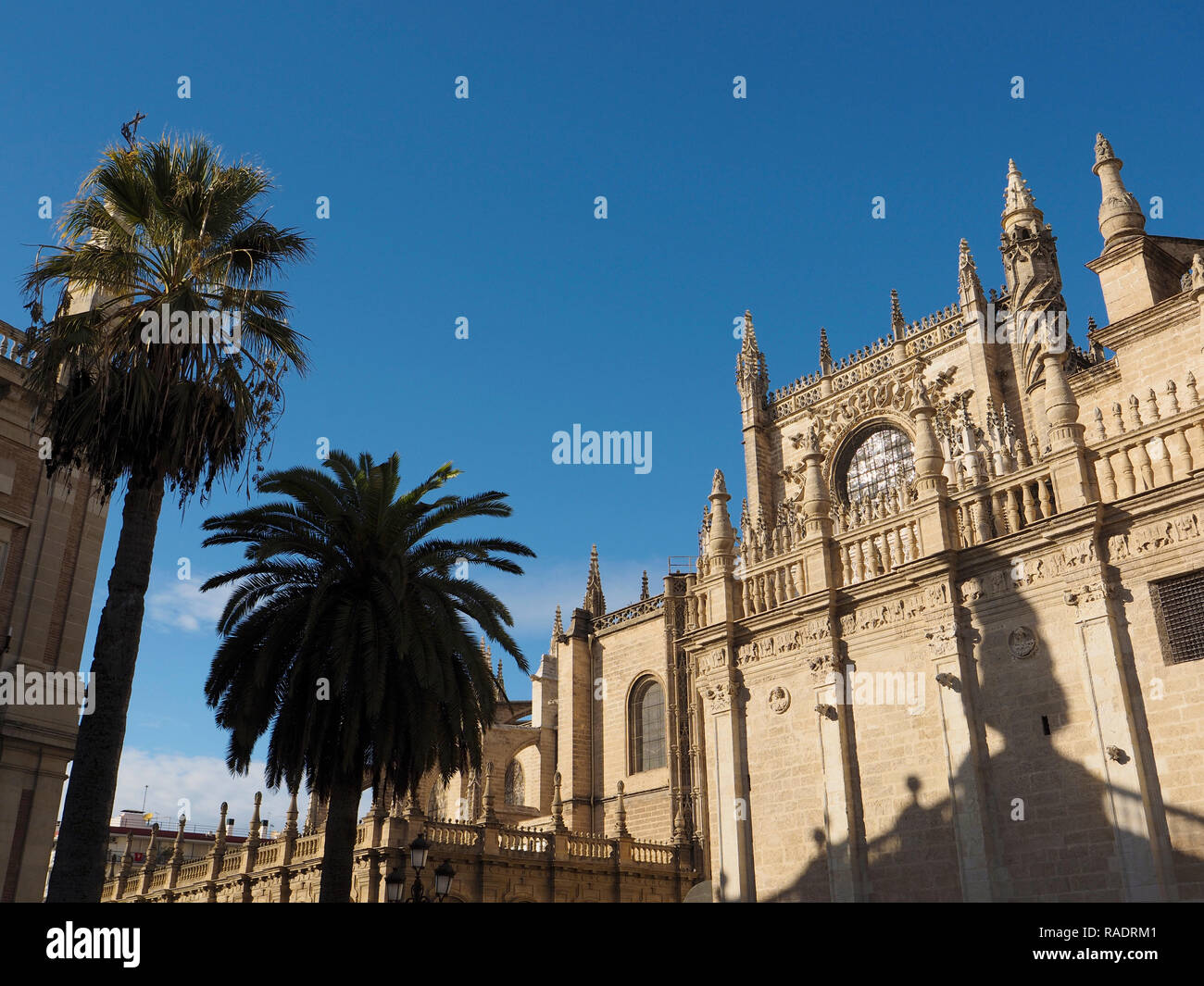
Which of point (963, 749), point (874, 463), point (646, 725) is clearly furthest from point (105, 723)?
point (874, 463)

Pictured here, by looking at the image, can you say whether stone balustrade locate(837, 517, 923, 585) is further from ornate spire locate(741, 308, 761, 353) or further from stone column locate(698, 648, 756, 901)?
→ ornate spire locate(741, 308, 761, 353)

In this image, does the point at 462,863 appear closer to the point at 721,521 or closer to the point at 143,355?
the point at 721,521

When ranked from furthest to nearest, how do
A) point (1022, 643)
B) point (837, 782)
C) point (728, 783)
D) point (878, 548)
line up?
point (728, 783) < point (878, 548) < point (837, 782) < point (1022, 643)

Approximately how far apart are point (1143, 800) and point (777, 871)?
6652 millimetres

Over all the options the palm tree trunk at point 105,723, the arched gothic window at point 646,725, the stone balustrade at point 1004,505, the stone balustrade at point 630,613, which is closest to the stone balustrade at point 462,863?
the arched gothic window at point 646,725

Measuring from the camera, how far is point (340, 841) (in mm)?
17172

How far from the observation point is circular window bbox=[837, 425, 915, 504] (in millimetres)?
39062

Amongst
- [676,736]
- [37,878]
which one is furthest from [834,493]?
[37,878]

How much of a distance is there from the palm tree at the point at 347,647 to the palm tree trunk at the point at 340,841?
0.03 metres

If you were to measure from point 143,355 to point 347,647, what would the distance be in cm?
582

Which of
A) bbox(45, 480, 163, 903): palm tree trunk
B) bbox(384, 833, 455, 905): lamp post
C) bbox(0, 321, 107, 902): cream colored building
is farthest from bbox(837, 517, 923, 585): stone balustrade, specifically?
bbox(0, 321, 107, 902): cream colored building

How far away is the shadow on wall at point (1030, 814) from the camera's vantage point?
13.9m

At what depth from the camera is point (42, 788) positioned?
1900 cm
